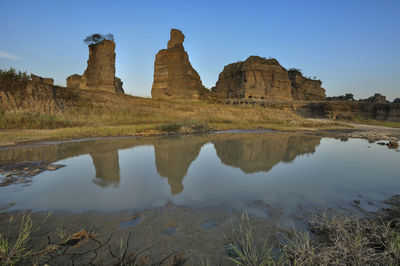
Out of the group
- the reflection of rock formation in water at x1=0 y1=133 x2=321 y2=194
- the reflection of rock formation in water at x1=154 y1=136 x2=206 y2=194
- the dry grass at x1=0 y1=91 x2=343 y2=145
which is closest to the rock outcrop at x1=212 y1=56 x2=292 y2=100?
the dry grass at x1=0 y1=91 x2=343 y2=145

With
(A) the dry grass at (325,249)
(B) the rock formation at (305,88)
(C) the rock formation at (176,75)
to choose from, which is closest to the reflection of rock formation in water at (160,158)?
(A) the dry grass at (325,249)

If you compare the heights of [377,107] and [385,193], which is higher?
[377,107]

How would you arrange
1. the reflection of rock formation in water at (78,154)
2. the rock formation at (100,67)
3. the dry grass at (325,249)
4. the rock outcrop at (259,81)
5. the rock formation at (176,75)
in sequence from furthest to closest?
the rock outcrop at (259,81), the rock formation at (176,75), the rock formation at (100,67), the reflection of rock formation in water at (78,154), the dry grass at (325,249)

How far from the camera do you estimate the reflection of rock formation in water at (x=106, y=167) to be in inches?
148

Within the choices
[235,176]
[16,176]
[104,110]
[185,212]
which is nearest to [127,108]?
[104,110]

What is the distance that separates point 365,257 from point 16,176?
5096 millimetres

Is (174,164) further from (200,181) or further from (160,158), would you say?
(200,181)

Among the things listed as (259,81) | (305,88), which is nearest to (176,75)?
(259,81)

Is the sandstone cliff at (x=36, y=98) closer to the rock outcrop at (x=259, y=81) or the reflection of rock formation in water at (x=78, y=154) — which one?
the reflection of rock formation in water at (x=78, y=154)

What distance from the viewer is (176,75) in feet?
105

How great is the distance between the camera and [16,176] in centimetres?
378

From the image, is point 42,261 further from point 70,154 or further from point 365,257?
point 70,154

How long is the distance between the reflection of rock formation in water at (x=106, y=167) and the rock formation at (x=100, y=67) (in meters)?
26.3

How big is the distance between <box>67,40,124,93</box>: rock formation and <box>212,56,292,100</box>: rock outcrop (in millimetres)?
23299
